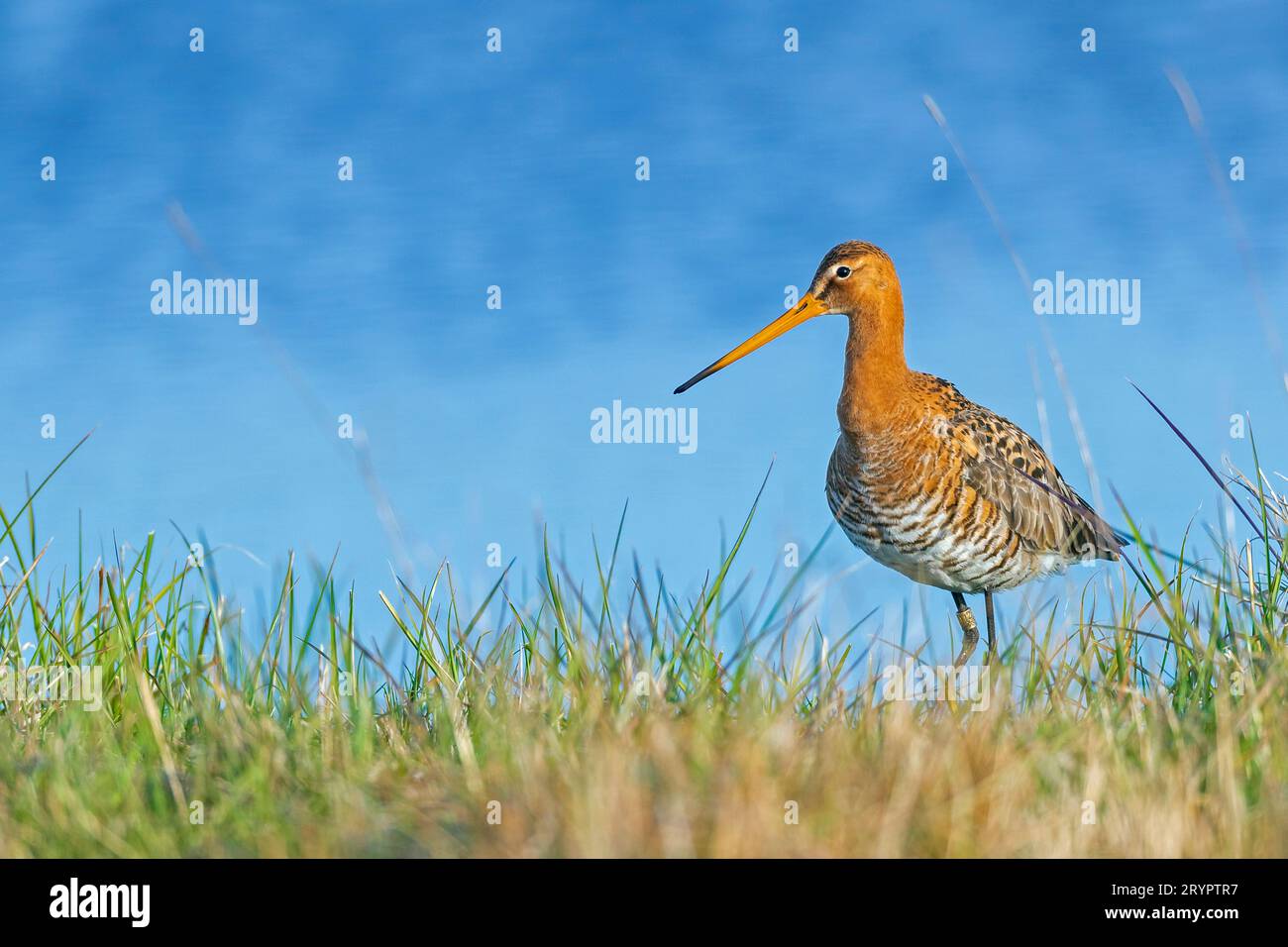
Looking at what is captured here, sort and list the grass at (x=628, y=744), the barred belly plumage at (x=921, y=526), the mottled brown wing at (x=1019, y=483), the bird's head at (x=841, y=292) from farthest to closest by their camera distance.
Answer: the bird's head at (x=841, y=292)
the mottled brown wing at (x=1019, y=483)
the barred belly plumage at (x=921, y=526)
the grass at (x=628, y=744)

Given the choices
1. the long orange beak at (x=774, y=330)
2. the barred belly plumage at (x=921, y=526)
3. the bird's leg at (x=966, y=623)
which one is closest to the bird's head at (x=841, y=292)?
the long orange beak at (x=774, y=330)

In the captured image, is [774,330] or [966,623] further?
[966,623]

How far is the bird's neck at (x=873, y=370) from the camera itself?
23.9ft

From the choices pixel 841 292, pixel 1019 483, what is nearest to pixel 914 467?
pixel 1019 483

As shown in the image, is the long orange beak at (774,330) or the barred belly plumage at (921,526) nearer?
the barred belly plumage at (921,526)

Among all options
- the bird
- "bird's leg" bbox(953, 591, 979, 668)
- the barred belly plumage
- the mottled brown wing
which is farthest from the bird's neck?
"bird's leg" bbox(953, 591, 979, 668)

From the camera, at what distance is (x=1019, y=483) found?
7.43 metres

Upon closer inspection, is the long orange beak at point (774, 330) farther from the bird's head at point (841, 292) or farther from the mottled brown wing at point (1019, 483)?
the mottled brown wing at point (1019, 483)

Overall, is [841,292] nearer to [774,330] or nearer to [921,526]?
[774,330]

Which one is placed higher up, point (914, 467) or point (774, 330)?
point (774, 330)

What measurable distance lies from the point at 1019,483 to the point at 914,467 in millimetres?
799
